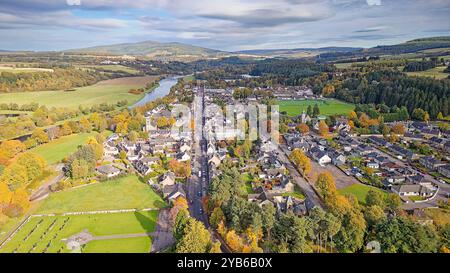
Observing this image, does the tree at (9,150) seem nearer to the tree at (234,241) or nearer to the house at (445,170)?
the tree at (234,241)

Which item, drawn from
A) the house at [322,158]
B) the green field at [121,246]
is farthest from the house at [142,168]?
the house at [322,158]

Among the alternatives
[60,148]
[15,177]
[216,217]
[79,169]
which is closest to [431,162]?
[216,217]

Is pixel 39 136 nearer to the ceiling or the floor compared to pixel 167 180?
nearer to the ceiling

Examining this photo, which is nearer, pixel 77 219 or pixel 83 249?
pixel 83 249

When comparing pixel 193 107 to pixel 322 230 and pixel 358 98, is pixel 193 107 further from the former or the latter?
pixel 322 230

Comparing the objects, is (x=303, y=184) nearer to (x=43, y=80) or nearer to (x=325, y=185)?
(x=325, y=185)

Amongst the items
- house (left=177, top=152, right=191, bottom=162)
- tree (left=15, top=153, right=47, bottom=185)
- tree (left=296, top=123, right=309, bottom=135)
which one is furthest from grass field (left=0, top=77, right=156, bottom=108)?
tree (left=296, top=123, right=309, bottom=135)
